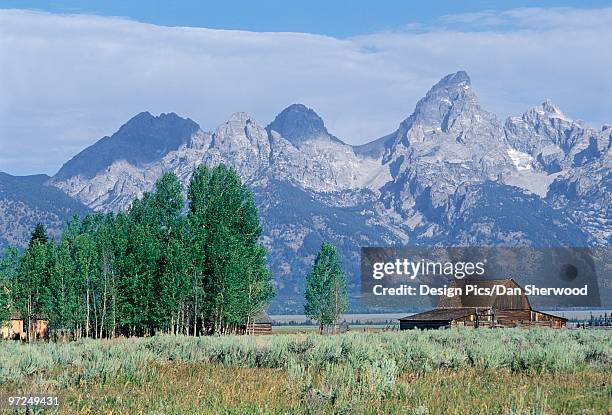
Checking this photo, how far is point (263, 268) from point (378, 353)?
4779cm

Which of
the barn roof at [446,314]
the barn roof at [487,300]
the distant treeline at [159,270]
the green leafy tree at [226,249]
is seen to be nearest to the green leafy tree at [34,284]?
the distant treeline at [159,270]

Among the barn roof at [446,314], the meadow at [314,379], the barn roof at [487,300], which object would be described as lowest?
the meadow at [314,379]

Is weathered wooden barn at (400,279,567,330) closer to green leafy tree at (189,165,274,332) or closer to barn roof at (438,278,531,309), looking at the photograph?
barn roof at (438,278,531,309)

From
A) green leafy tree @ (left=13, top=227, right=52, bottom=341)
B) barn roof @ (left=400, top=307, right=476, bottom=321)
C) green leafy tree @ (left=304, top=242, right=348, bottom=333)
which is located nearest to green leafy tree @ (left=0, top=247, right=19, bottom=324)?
green leafy tree @ (left=13, top=227, right=52, bottom=341)

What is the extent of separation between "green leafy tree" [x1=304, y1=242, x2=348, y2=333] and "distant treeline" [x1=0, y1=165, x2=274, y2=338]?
31.6 metres

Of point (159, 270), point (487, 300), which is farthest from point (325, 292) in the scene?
point (159, 270)

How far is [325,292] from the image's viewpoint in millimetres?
107938

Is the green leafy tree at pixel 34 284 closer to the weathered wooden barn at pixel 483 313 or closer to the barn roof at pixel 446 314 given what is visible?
the weathered wooden barn at pixel 483 313

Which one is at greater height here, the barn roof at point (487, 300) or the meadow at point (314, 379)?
the barn roof at point (487, 300)

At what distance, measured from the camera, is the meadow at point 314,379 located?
18.2 metres

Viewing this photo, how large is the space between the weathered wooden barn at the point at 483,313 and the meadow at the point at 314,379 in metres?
59.1

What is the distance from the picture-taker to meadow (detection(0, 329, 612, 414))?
1823 centimetres

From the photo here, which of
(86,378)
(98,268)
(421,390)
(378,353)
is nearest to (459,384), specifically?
(421,390)

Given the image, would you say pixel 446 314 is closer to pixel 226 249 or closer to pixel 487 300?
pixel 487 300
